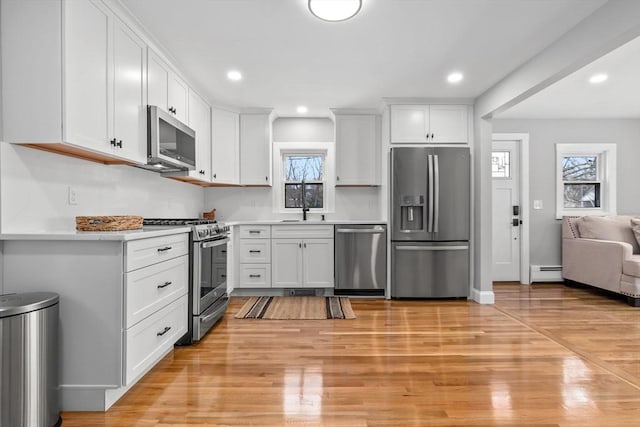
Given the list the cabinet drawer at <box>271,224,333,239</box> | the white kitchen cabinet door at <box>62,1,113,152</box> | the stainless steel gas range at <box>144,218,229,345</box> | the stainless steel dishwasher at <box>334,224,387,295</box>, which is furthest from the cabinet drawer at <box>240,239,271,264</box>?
the white kitchen cabinet door at <box>62,1,113,152</box>

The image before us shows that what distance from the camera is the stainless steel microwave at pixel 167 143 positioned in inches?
104

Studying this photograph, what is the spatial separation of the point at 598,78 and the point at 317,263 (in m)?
3.57

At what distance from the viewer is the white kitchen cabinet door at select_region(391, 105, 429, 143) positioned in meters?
4.15

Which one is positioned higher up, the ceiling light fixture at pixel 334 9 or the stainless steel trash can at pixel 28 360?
the ceiling light fixture at pixel 334 9

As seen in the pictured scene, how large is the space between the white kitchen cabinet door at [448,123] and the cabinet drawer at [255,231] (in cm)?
225

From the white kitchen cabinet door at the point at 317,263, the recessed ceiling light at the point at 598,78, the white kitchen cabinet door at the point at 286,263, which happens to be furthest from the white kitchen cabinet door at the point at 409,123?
the white kitchen cabinet door at the point at 286,263

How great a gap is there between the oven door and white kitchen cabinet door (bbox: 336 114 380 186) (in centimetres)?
188

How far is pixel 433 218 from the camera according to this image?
13.2ft

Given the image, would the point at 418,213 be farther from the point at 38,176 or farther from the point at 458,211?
the point at 38,176

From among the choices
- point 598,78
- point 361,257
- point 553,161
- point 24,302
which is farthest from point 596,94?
point 24,302

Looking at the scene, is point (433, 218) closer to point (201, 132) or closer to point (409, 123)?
point (409, 123)

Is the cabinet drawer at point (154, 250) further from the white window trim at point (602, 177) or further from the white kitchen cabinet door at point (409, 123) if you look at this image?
the white window trim at point (602, 177)

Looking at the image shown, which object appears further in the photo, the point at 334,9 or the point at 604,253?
the point at 604,253

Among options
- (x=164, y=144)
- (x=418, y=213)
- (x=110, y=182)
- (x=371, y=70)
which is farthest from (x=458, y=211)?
(x=110, y=182)
